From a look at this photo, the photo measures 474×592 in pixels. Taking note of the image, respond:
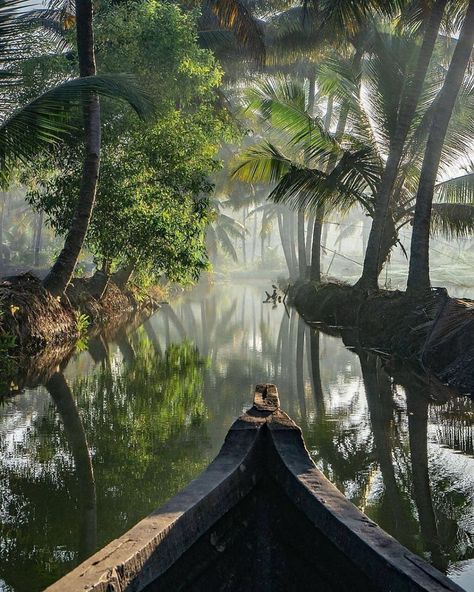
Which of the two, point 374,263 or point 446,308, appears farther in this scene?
point 374,263

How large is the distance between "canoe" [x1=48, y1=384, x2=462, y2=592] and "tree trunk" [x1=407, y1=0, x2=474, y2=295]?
9.93 metres

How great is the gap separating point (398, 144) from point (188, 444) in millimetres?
10519

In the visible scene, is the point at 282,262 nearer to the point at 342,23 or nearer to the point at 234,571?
the point at 342,23

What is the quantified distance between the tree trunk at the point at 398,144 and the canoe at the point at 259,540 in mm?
12319

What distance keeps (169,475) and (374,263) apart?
38.0 feet

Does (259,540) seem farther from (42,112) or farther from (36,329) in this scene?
(36,329)

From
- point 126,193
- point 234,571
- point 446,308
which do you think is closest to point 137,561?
point 234,571

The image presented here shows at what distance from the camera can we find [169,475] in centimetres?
589

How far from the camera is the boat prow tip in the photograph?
451 cm

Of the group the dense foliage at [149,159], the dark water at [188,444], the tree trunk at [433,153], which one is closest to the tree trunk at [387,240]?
the tree trunk at [433,153]

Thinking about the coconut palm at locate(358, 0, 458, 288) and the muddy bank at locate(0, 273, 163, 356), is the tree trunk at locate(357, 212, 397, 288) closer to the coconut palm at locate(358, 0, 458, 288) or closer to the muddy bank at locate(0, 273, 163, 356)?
the coconut palm at locate(358, 0, 458, 288)

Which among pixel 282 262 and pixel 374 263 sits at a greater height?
pixel 374 263

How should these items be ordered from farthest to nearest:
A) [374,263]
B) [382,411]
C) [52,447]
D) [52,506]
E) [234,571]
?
[374,263] < [382,411] < [52,447] < [52,506] < [234,571]

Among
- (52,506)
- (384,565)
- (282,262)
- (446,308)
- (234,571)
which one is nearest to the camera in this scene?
(384,565)
